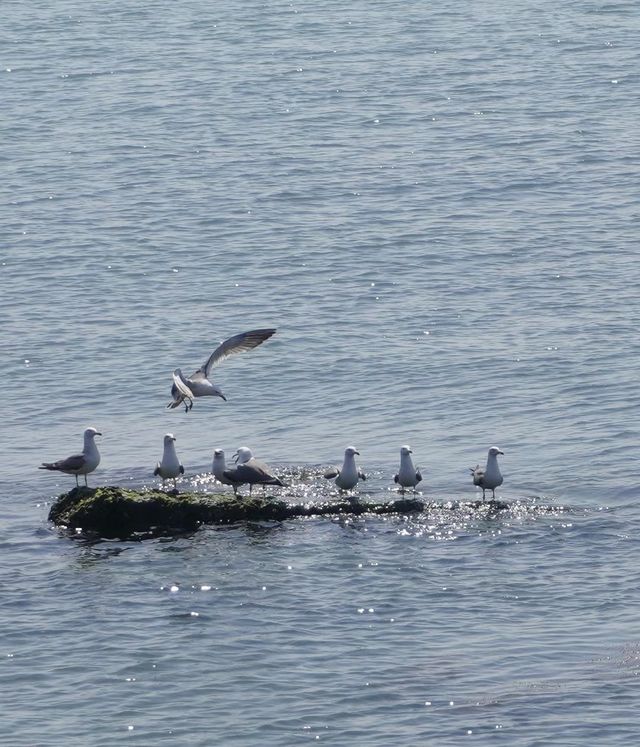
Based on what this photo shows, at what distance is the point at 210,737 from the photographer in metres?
19.3

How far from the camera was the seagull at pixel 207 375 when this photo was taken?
1060 inches

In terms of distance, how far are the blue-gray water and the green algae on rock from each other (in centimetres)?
45

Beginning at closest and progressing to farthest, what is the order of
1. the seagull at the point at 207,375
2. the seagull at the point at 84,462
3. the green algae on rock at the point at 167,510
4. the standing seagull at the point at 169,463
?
the green algae on rock at the point at 167,510 < the seagull at the point at 84,462 < the standing seagull at the point at 169,463 < the seagull at the point at 207,375

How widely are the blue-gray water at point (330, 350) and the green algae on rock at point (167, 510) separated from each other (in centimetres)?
45

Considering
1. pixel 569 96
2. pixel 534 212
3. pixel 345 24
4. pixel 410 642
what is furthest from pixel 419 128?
pixel 410 642

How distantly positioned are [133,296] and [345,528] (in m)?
15.8

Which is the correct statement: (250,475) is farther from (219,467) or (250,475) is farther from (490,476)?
(490,476)

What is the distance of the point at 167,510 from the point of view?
25.0 metres

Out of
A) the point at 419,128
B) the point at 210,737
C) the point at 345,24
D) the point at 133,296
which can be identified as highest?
the point at 345,24

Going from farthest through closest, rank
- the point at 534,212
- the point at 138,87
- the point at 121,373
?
1. the point at 138,87
2. the point at 534,212
3. the point at 121,373

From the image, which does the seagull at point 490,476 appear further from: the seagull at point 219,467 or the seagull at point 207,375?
the seagull at point 207,375

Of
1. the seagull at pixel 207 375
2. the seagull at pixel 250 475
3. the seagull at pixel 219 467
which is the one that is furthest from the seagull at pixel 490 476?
the seagull at pixel 207 375

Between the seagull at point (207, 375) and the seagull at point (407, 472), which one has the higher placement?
the seagull at point (207, 375)

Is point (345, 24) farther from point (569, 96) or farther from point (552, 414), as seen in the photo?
point (552, 414)
